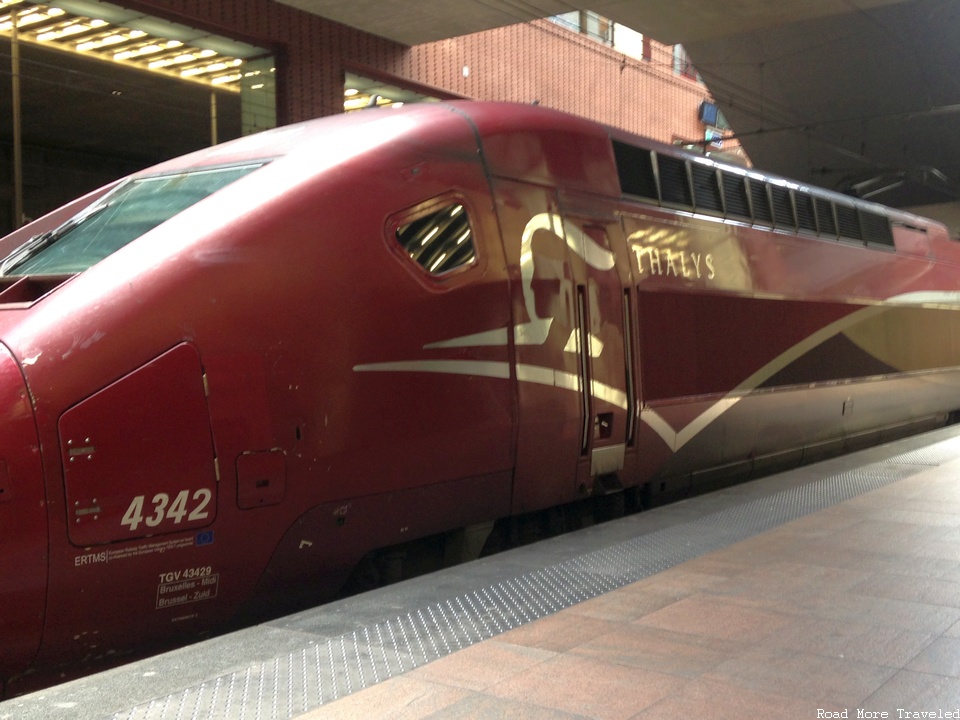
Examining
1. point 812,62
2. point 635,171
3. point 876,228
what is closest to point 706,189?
point 635,171

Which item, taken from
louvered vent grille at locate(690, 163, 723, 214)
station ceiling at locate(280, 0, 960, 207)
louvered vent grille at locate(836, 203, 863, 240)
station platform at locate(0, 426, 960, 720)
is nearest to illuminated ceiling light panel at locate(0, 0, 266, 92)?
station ceiling at locate(280, 0, 960, 207)

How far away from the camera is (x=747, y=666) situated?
3850 millimetres

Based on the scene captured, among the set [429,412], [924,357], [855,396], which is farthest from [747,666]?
[924,357]

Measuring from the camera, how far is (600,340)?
21.7 ft

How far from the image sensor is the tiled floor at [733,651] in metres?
3.49

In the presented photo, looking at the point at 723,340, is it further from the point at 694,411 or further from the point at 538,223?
the point at 538,223

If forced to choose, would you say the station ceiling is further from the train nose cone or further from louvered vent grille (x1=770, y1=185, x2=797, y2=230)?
the train nose cone

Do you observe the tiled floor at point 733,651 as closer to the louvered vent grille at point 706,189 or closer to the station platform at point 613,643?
the station platform at point 613,643

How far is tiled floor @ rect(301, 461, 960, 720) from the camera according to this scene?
3.49 metres

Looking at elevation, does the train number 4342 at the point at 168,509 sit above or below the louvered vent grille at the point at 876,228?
below

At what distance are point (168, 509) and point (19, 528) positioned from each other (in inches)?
22.7

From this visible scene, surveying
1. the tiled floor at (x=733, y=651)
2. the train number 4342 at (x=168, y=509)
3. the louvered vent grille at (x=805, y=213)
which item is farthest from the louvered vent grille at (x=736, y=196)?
the train number 4342 at (x=168, y=509)

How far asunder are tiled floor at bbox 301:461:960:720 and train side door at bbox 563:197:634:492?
1135 mm

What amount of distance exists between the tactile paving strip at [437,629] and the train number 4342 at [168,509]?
72 centimetres
